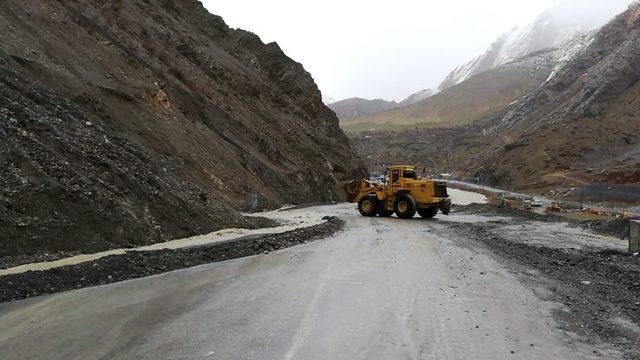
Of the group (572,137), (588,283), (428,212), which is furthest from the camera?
(572,137)

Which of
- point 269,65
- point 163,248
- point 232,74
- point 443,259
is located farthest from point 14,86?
point 269,65

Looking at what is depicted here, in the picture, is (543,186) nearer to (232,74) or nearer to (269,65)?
(269,65)

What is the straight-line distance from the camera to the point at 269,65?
6688cm

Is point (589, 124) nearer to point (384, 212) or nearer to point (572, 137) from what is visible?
point (572, 137)

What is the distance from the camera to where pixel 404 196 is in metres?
28.9

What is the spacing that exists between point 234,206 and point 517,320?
73.9ft

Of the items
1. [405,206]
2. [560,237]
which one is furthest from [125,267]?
[405,206]

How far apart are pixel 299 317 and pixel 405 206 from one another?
68.9 ft

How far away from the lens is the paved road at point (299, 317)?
6781 millimetres

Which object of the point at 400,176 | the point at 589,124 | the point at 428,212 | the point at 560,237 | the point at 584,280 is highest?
the point at 589,124

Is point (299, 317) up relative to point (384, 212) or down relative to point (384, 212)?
up

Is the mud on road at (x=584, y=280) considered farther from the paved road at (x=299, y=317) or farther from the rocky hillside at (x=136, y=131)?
the rocky hillside at (x=136, y=131)

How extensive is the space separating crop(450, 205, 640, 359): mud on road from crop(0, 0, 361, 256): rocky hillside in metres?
9.86

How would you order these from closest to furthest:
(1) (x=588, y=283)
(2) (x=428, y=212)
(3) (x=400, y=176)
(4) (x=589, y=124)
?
(1) (x=588, y=283) < (2) (x=428, y=212) < (3) (x=400, y=176) < (4) (x=589, y=124)
